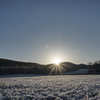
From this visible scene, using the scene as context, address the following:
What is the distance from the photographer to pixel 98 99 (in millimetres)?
2121

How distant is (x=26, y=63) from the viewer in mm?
20891

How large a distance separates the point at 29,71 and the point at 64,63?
27.8 feet

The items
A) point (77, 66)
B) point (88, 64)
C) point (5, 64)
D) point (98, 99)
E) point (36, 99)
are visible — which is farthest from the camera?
point (77, 66)

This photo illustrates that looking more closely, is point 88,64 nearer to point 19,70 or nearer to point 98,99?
point 19,70

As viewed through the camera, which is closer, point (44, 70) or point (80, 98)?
point (80, 98)

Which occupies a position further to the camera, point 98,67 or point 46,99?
point 98,67

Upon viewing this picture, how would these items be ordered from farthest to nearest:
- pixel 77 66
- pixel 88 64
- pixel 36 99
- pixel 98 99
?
pixel 77 66, pixel 88 64, pixel 36 99, pixel 98 99

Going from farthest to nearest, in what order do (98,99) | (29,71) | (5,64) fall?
(5,64), (29,71), (98,99)

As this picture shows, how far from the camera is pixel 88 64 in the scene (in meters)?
20.7

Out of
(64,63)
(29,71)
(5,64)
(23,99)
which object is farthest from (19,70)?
(23,99)

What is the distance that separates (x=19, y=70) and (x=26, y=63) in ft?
11.9

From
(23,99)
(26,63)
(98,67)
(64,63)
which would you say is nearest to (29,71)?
(26,63)

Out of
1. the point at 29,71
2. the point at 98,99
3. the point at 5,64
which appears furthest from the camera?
the point at 5,64

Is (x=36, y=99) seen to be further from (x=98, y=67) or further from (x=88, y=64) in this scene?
(x=88, y=64)
